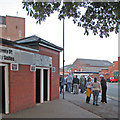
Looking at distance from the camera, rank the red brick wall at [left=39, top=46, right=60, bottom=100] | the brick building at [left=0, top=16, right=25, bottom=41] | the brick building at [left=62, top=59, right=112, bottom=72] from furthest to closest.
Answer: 1. the brick building at [left=62, top=59, right=112, bottom=72]
2. the brick building at [left=0, top=16, right=25, bottom=41]
3. the red brick wall at [left=39, top=46, right=60, bottom=100]

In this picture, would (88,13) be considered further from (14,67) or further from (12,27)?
(12,27)

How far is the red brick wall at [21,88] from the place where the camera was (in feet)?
21.1

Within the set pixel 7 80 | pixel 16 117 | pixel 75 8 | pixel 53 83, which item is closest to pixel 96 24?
pixel 75 8

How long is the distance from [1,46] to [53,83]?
478cm

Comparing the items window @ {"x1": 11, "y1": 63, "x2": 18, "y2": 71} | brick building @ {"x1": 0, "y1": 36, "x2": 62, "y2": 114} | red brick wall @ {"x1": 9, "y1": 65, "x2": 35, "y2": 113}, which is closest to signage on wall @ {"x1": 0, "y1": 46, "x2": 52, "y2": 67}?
brick building @ {"x1": 0, "y1": 36, "x2": 62, "y2": 114}

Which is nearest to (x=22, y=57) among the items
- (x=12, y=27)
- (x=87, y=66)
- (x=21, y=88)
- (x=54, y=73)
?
(x=21, y=88)

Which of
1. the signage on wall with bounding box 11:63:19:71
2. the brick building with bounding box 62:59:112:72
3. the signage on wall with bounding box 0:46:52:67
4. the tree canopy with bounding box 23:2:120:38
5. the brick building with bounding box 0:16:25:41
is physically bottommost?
the brick building with bounding box 62:59:112:72

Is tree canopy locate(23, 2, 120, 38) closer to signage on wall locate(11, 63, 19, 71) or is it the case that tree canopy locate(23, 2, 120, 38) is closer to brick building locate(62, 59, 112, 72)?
signage on wall locate(11, 63, 19, 71)

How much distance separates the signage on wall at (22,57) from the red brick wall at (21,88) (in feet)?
1.09

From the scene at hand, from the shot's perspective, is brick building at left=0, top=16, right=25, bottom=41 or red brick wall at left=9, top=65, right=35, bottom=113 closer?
red brick wall at left=9, top=65, right=35, bottom=113

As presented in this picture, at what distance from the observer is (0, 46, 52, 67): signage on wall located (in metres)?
6.13

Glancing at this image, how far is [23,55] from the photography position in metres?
7.18

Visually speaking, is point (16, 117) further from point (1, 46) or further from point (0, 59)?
point (1, 46)

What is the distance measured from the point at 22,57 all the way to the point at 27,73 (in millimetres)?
872
